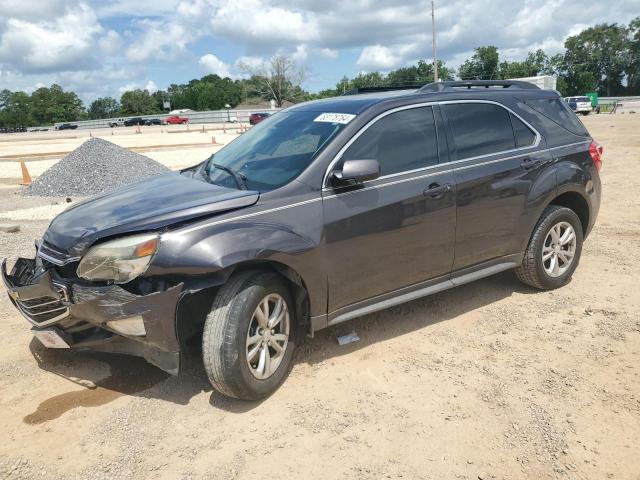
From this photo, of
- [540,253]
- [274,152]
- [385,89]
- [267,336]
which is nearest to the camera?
[267,336]

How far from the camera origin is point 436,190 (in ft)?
13.0

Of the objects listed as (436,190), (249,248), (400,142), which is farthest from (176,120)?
(249,248)

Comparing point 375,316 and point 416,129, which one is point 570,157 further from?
point 375,316

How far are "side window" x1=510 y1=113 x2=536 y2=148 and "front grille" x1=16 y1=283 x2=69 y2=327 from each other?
3.79 metres

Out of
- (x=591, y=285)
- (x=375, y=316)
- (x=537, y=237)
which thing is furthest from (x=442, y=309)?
(x=591, y=285)

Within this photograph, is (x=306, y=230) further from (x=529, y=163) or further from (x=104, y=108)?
(x=104, y=108)

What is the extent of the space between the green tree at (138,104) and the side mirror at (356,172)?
12560 cm

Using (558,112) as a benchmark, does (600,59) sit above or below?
above

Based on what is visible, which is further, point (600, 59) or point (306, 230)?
point (600, 59)

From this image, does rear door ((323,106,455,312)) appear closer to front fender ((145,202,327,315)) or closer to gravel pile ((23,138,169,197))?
front fender ((145,202,327,315))

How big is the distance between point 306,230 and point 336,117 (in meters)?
1.02

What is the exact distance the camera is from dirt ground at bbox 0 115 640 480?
9.21ft

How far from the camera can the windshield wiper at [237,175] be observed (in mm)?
3629

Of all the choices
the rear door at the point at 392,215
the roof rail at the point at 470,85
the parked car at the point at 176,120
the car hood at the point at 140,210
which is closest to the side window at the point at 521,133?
the roof rail at the point at 470,85
